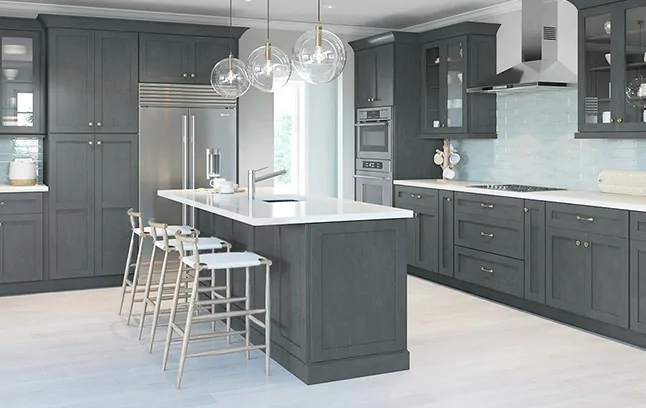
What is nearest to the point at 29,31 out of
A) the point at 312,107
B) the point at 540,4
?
the point at 312,107

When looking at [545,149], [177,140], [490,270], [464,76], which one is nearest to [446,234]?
[490,270]

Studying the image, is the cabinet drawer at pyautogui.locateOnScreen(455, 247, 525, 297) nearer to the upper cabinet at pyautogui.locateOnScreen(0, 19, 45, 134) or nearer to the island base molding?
the island base molding

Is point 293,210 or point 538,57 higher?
point 538,57

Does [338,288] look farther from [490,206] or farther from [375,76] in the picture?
[375,76]

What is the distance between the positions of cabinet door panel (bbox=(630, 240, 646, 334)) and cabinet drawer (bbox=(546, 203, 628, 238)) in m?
0.13

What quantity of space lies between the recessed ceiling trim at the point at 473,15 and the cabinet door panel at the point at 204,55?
222 cm

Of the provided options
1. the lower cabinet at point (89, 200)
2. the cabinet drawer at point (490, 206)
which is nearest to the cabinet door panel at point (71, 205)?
the lower cabinet at point (89, 200)

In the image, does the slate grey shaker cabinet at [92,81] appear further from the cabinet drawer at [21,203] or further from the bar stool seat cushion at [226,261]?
the bar stool seat cushion at [226,261]

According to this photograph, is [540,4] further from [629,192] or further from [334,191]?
[334,191]

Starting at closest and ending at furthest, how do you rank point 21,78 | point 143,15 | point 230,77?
point 230,77 → point 21,78 → point 143,15

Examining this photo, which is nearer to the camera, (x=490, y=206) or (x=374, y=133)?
(x=490, y=206)

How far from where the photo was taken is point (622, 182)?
5.75 meters

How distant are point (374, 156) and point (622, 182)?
2.95 m

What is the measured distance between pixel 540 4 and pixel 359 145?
264cm
